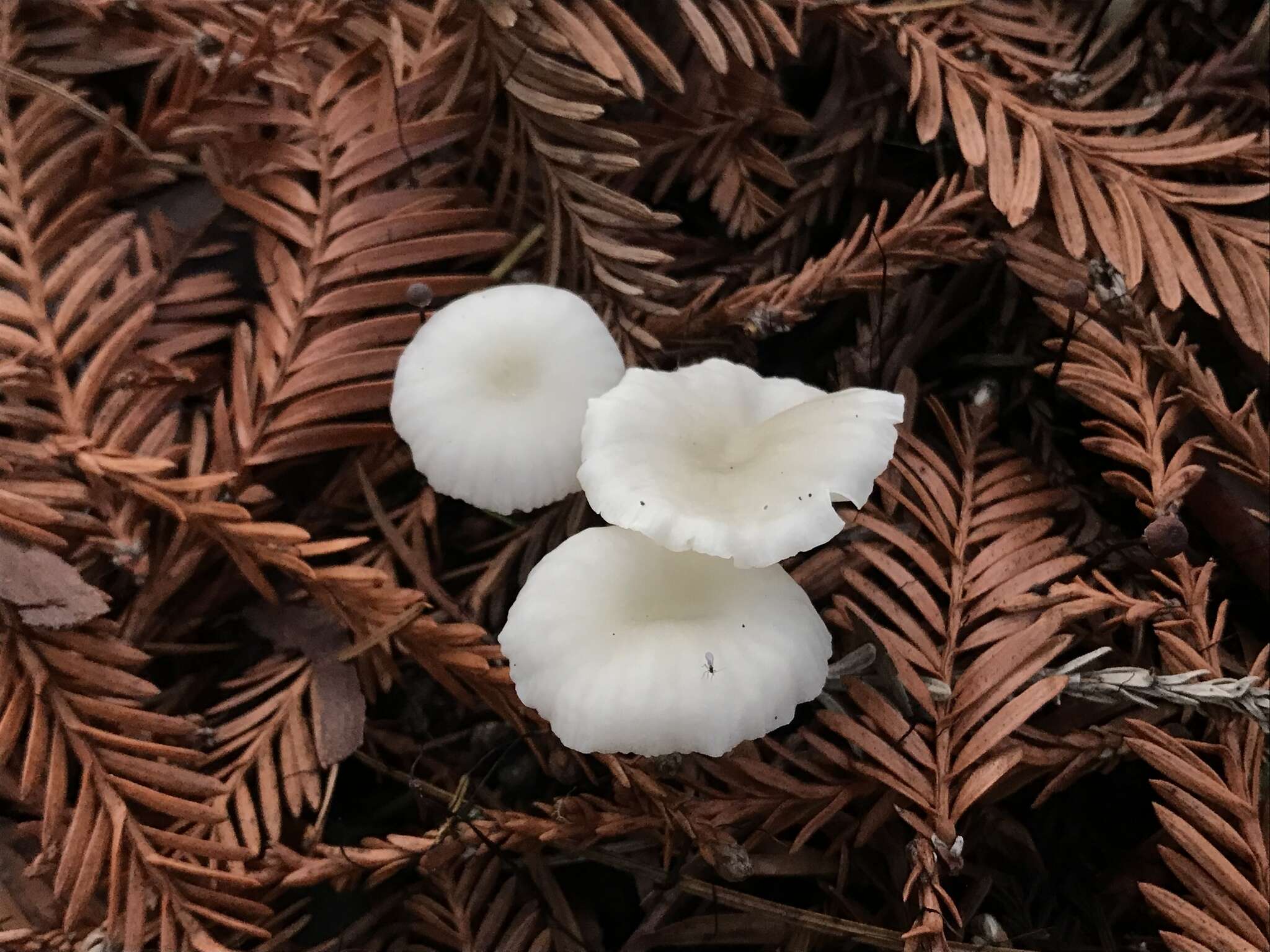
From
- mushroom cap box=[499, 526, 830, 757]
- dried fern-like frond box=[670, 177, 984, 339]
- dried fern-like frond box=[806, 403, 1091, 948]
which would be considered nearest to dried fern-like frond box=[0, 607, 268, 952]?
mushroom cap box=[499, 526, 830, 757]

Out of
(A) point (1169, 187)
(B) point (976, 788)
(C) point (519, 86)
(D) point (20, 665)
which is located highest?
(A) point (1169, 187)

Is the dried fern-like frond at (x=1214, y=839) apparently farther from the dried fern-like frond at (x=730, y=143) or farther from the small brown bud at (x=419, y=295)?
the small brown bud at (x=419, y=295)

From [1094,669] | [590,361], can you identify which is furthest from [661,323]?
[1094,669]

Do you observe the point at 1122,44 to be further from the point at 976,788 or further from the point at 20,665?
the point at 20,665

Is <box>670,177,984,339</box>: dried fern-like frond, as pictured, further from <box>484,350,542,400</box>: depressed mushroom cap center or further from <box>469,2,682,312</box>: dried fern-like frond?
<box>484,350,542,400</box>: depressed mushroom cap center

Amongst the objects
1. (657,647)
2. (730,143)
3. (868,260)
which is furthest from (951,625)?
(730,143)

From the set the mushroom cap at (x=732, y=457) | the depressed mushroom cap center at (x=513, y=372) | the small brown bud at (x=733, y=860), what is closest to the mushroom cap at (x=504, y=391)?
the depressed mushroom cap center at (x=513, y=372)

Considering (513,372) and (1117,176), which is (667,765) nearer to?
(513,372)
